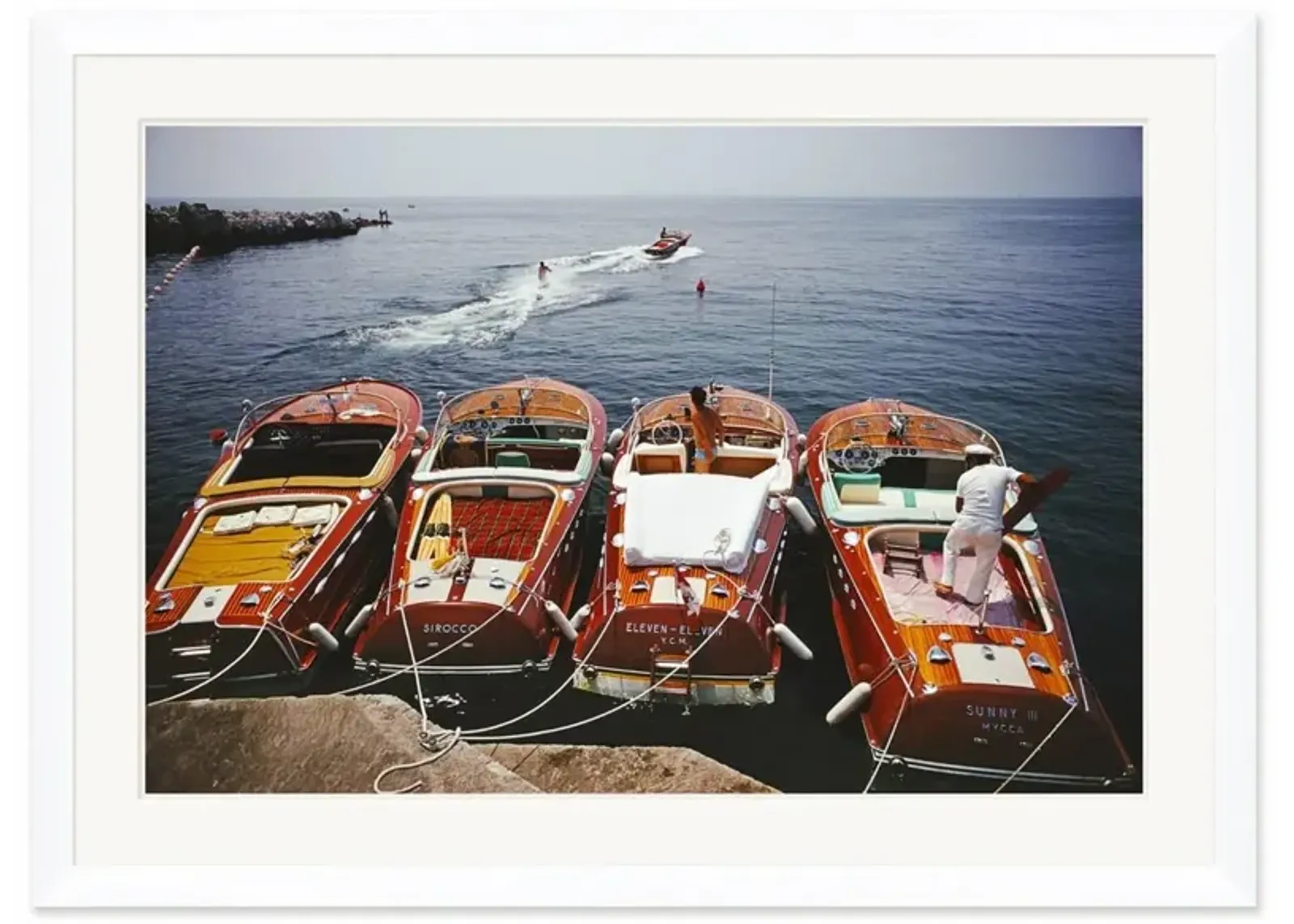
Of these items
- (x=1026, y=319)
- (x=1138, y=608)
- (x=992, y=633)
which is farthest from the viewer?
(x=1026, y=319)

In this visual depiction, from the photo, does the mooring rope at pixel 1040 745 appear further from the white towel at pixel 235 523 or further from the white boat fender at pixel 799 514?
the white towel at pixel 235 523

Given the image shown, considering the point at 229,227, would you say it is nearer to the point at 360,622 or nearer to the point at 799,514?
the point at 360,622

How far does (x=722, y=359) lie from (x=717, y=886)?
2397 mm

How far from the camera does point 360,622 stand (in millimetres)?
4523

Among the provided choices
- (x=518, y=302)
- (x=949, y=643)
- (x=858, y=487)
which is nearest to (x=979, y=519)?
(x=949, y=643)

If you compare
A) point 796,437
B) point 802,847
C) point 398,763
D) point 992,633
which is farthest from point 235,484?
point 992,633

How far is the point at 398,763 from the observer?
3682mm

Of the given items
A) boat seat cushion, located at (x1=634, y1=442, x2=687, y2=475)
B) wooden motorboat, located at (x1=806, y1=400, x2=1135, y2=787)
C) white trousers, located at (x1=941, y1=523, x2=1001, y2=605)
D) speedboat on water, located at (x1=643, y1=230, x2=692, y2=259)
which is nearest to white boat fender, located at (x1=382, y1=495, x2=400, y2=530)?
boat seat cushion, located at (x1=634, y1=442, x2=687, y2=475)

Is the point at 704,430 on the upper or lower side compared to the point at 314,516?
upper

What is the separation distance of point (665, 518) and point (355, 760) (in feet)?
5.48

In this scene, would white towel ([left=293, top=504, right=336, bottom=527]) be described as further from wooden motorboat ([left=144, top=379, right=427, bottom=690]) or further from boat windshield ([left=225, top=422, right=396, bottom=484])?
boat windshield ([left=225, top=422, right=396, bottom=484])

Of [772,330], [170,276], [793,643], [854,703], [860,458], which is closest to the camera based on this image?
[170,276]

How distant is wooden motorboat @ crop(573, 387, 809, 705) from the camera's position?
4148 mm
